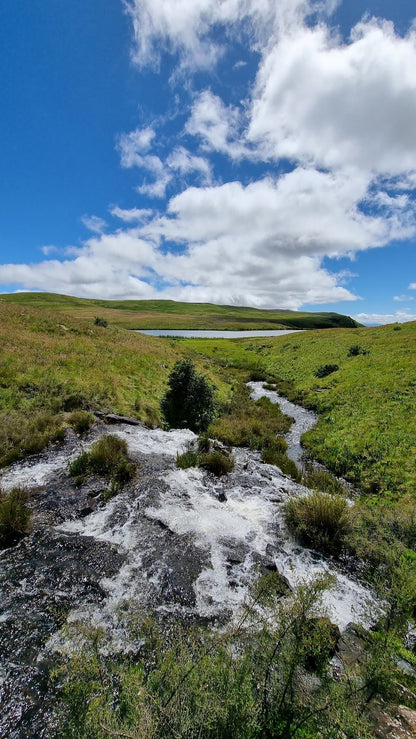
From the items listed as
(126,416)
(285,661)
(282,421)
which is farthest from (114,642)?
(282,421)

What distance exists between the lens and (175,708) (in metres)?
3.05

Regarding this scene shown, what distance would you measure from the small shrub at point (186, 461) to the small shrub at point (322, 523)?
455cm

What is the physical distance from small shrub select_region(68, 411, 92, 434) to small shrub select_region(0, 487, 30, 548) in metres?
5.86

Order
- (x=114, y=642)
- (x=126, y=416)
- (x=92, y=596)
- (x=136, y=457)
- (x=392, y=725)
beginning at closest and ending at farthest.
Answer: (x=392, y=725) → (x=114, y=642) → (x=92, y=596) → (x=136, y=457) → (x=126, y=416)

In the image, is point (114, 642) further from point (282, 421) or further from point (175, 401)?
point (282, 421)

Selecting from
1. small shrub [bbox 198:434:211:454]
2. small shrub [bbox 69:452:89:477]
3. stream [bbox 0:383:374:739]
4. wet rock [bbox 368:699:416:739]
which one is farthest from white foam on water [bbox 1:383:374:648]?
small shrub [bbox 198:434:211:454]

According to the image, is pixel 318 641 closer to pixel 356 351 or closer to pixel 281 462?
pixel 281 462

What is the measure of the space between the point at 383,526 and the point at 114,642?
24.0 ft

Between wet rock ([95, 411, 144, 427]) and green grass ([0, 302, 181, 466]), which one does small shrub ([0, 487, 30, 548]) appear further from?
wet rock ([95, 411, 144, 427])

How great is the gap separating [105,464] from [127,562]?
14.6 ft

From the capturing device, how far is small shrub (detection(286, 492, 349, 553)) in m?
7.77

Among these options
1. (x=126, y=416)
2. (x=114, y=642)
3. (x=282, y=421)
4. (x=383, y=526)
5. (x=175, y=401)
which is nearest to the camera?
(x=114, y=642)

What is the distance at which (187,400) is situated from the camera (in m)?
18.4

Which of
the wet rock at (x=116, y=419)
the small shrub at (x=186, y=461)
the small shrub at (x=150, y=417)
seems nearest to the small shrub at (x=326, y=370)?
the small shrub at (x=150, y=417)
